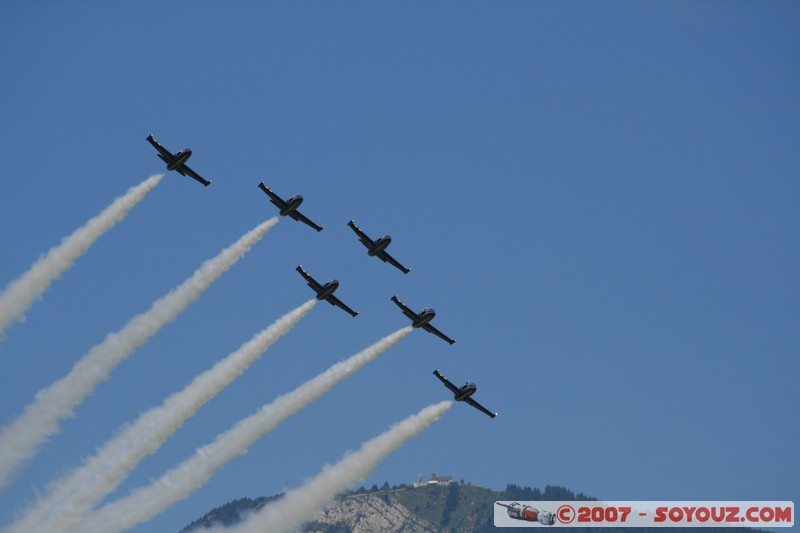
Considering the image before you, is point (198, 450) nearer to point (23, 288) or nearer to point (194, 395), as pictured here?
point (194, 395)

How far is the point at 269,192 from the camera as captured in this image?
5246 inches

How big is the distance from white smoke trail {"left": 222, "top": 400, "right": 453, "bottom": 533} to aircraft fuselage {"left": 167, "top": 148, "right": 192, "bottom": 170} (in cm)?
3542

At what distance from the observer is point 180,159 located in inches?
5197

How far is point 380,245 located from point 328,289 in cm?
728

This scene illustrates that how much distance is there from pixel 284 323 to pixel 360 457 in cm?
1627

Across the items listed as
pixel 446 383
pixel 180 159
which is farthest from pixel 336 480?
pixel 180 159

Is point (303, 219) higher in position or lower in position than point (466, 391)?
higher

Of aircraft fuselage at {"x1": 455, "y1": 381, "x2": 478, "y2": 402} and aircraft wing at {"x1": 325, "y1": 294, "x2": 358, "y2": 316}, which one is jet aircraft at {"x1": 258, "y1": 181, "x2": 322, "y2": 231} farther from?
aircraft fuselage at {"x1": 455, "y1": 381, "x2": 478, "y2": 402}

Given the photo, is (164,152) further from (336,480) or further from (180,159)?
(336,480)

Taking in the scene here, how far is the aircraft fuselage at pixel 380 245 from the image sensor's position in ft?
434

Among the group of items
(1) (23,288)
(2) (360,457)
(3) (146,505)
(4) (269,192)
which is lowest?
(3) (146,505)

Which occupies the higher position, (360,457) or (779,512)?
(779,512)

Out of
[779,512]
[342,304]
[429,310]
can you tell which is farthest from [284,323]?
[779,512]

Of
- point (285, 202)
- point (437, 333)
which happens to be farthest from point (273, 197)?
point (437, 333)
